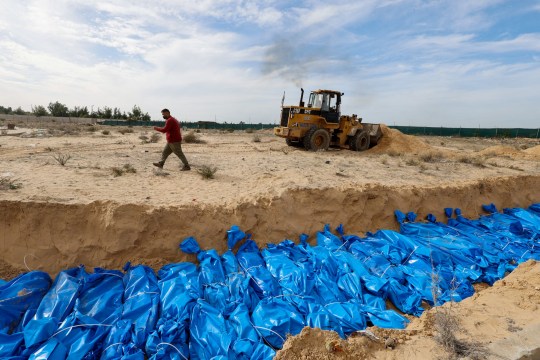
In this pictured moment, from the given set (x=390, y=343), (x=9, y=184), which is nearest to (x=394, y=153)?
(x=390, y=343)

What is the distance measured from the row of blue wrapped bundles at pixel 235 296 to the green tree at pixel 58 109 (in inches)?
2138

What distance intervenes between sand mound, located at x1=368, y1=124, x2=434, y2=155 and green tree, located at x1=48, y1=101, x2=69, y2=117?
163 feet

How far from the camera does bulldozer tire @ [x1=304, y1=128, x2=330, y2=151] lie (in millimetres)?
14102

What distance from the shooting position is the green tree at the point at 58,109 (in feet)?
163

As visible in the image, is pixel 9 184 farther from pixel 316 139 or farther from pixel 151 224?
pixel 316 139

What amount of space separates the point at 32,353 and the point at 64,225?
6.50 feet

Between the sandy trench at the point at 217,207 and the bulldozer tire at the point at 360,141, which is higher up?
the bulldozer tire at the point at 360,141

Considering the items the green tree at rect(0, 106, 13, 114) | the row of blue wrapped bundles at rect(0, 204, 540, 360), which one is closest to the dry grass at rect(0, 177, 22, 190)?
the row of blue wrapped bundles at rect(0, 204, 540, 360)

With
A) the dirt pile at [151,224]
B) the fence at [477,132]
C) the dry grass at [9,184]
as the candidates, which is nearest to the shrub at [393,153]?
the dirt pile at [151,224]

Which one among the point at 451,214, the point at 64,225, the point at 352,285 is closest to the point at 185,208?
the point at 64,225

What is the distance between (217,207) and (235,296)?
5.93ft

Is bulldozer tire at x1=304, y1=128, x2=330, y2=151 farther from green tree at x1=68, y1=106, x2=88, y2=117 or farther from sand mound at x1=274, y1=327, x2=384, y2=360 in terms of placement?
green tree at x1=68, y1=106, x2=88, y2=117

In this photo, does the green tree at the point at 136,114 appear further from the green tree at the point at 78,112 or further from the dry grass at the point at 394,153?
the dry grass at the point at 394,153

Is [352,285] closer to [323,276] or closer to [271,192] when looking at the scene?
[323,276]
